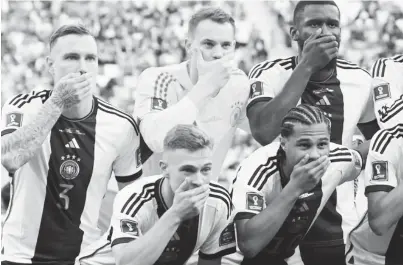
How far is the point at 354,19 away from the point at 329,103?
9197 mm

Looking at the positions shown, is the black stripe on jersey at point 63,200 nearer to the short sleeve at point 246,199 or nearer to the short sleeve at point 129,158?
the short sleeve at point 129,158

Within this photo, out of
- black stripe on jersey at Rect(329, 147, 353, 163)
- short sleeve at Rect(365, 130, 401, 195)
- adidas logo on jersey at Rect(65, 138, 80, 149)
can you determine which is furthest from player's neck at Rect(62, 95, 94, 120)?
short sleeve at Rect(365, 130, 401, 195)

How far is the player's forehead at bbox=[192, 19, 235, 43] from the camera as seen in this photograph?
4.14 meters

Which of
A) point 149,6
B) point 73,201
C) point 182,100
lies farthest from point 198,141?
point 149,6

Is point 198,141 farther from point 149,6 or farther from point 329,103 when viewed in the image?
point 149,6

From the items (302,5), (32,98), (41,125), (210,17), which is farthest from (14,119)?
(302,5)

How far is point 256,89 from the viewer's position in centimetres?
416

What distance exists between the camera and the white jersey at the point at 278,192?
12.2 ft

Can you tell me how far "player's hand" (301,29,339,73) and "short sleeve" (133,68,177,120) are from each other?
0.83 m

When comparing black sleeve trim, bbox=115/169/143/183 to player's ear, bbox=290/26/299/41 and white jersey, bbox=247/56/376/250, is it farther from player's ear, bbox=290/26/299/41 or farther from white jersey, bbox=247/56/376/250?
player's ear, bbox=290/26/299/41

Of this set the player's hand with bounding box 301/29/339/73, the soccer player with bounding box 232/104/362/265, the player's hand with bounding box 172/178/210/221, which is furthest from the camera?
the player's hand with bounding box 301/29/339/73

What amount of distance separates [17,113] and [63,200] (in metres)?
0.53

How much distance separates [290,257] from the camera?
156 inches

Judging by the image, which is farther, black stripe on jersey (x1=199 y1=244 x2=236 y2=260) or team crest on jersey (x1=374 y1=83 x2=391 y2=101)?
team crest on jersey (x1=374 y1=83 x2=391 y2=101)
